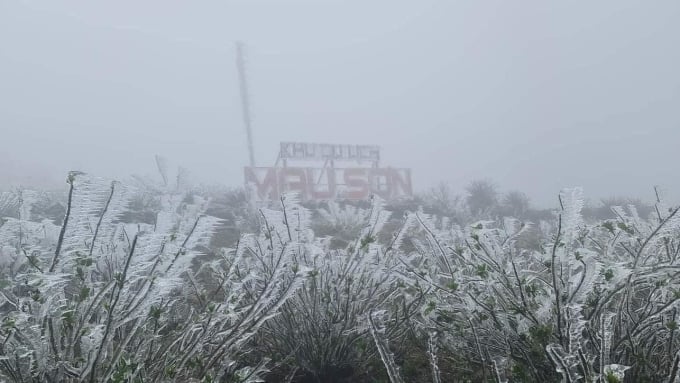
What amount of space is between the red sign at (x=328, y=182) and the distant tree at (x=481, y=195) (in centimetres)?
262

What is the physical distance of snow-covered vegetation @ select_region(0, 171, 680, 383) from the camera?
Answer: 138cm

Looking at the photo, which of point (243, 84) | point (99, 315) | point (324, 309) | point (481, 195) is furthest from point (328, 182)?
point (99, 315)

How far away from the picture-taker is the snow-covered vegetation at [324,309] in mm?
1383

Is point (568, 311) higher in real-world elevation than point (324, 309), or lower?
higher

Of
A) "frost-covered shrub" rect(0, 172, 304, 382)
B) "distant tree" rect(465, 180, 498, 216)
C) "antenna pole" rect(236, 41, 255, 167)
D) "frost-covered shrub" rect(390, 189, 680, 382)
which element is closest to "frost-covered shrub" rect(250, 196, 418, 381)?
"frost-covered shrub" rect(390, 189, 680, 382)

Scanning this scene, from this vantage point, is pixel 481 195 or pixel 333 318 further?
pixel 481 195

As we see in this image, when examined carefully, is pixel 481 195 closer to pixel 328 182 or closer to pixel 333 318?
pixel 328 182

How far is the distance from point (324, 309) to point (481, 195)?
11.3m

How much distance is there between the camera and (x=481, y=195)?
12.8 m

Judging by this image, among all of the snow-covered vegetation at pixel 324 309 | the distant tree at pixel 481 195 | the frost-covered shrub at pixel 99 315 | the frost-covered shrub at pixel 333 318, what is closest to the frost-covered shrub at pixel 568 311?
the snow-covered vegetation at pixel 324 309

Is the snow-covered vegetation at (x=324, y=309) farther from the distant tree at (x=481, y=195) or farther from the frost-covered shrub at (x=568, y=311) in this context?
the distant tree at (x=481, y=195)

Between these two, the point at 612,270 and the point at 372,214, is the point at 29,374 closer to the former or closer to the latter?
the point at 372,214

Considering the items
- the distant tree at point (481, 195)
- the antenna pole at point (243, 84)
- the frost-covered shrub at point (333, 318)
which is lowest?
the frost-covered shrub at point (333, 318)

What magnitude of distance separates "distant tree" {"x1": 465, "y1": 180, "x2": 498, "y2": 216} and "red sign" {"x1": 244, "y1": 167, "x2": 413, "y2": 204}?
8.58ft
